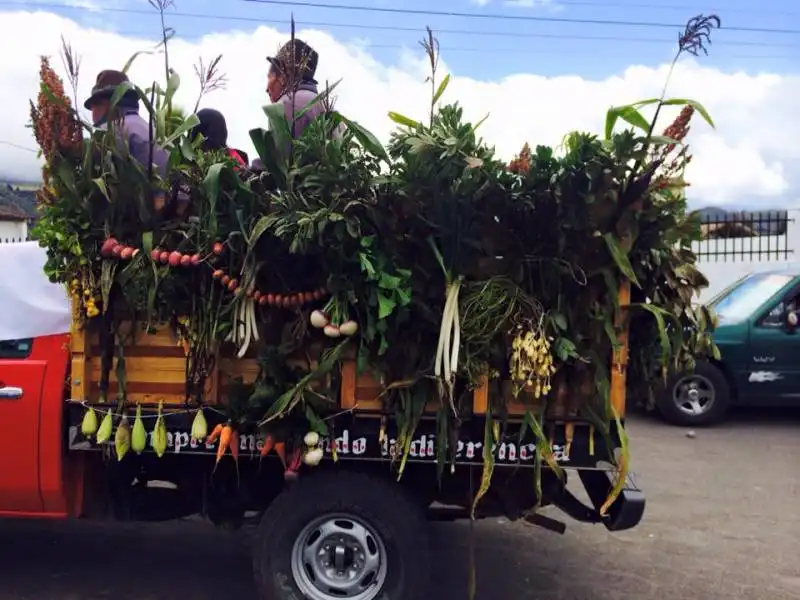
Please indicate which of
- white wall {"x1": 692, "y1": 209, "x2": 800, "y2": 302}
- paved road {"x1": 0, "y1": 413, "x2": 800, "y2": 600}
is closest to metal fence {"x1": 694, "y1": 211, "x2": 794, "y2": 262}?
white wall {"x1": 692, "y1": 209, "x2": 800, "y2": 302}

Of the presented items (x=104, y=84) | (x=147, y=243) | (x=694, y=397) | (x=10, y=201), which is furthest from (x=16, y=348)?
(x=10, y=201)

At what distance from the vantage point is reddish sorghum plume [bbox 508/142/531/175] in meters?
3.53

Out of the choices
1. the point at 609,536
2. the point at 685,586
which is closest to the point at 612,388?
the point at 685,586

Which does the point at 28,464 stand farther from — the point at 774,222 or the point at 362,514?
the point at 774,222

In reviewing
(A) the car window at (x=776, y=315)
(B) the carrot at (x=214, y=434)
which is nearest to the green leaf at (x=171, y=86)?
(B) the carrot at (x=214, y=434)

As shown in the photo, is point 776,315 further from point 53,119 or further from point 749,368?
point 53,119

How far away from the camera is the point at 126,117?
4.21 metres

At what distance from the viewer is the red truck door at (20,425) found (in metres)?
3.88

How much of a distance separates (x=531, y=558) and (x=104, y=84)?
379 cm

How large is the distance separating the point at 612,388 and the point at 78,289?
8.05ft

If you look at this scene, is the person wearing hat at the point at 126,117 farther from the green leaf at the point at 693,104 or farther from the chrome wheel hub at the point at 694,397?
the chrome wheel hub at the point at 694,397

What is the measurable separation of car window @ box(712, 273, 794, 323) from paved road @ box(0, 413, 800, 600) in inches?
112

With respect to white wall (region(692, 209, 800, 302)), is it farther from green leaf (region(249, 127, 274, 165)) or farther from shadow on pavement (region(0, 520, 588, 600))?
green leaf (region(249, 127, 274, 165))

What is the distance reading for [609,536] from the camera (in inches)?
214
